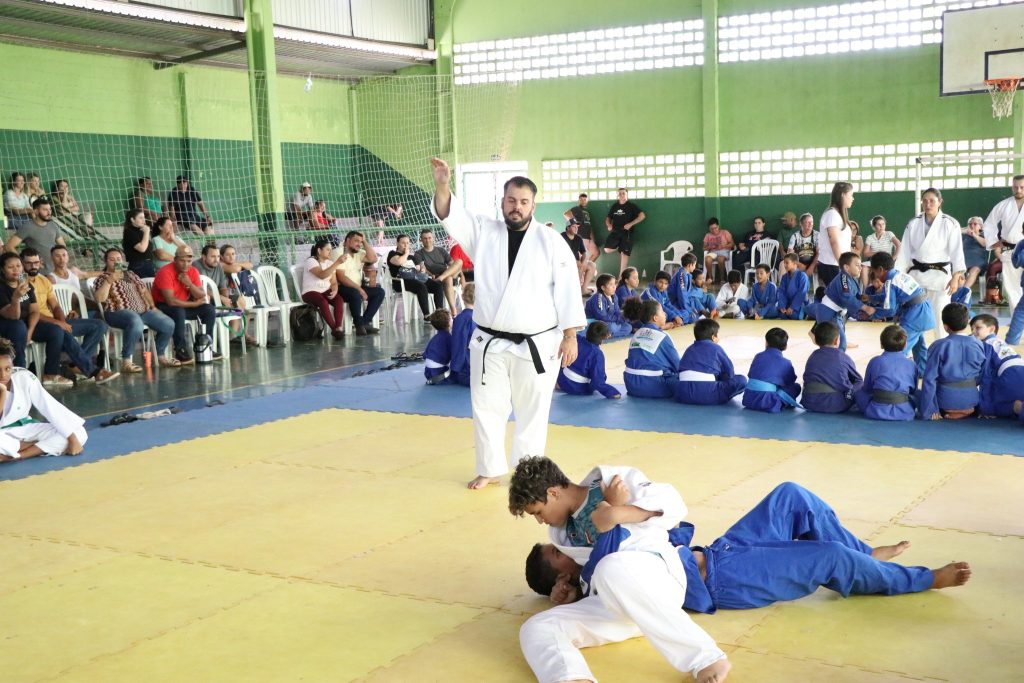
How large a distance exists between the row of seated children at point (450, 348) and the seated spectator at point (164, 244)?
4592mm

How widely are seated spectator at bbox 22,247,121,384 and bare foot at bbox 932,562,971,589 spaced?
8.81 meters

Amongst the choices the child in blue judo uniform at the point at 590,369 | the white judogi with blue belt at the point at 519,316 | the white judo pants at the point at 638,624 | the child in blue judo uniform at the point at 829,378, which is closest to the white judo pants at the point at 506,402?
the white judogi with blue belt at the point at 519,316

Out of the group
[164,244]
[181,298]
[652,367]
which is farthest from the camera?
[164,244]

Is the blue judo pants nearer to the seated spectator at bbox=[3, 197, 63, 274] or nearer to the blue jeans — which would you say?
the blue jeans

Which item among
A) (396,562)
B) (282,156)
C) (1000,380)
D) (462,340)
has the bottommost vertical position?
(396,562)

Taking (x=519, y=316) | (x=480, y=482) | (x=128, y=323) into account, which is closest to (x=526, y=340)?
(x=519, y=316)

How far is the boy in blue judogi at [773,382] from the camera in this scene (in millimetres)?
8203

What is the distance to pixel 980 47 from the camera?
14258 millimetres

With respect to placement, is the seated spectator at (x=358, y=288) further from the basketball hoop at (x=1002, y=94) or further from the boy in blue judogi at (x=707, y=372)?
the basketball hoop at (x=1002, y=94)

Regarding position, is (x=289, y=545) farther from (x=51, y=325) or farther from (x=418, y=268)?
(x=418, y=268)

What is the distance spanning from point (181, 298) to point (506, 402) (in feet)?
22.6

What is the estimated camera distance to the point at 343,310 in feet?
47.1

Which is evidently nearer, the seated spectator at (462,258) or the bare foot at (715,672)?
the bare foot at (715,672)

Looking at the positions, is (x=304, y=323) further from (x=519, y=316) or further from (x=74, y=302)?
(x=519, y=316)
